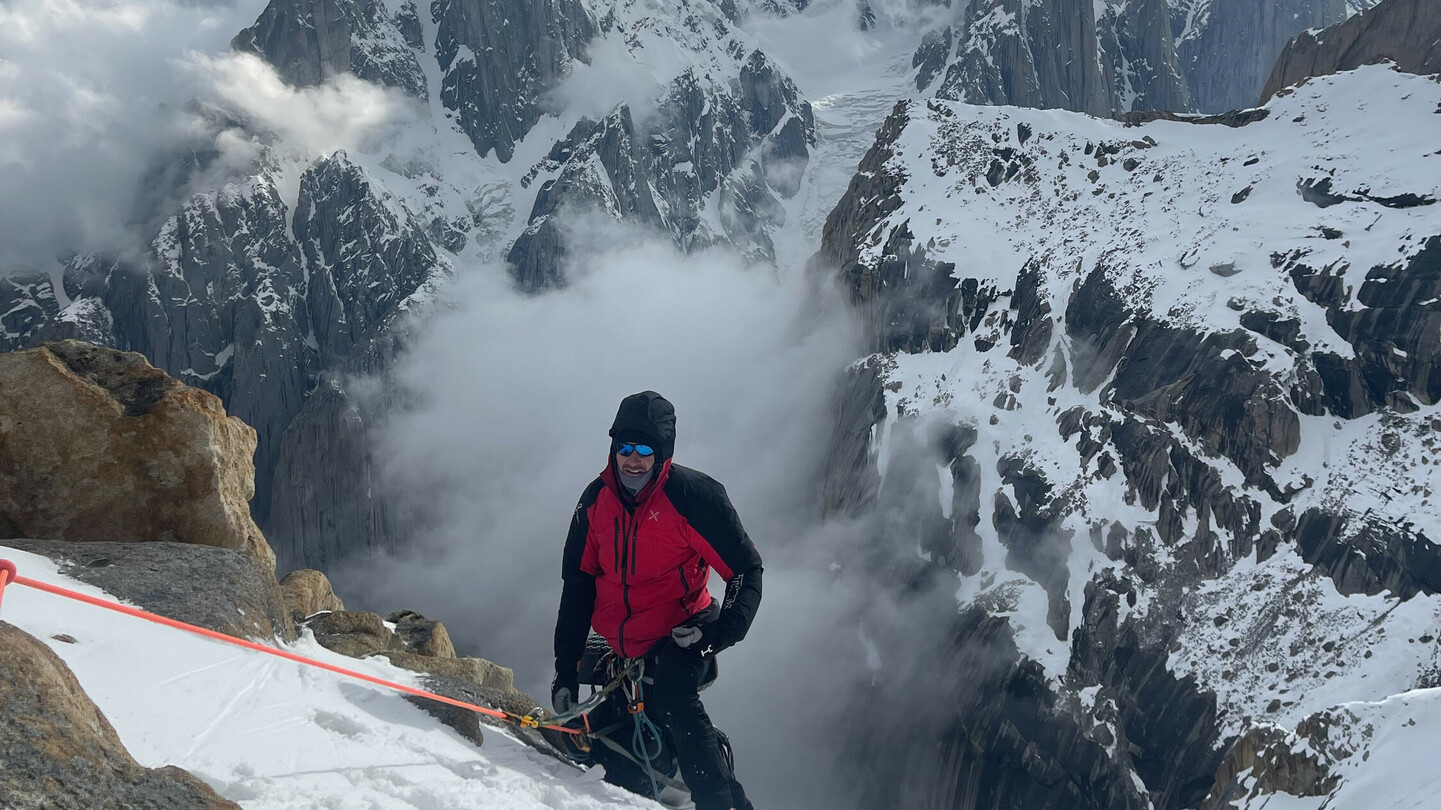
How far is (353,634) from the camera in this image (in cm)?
1309

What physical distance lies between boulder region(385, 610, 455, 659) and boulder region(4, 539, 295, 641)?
5.12 m

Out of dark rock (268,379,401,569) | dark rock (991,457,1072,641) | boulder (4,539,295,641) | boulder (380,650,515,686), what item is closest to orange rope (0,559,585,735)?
boulder (4,539,295,641)

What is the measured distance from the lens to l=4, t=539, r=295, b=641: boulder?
9148 millimetres

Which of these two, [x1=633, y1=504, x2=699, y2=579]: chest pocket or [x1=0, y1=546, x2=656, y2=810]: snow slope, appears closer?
[x1=0, y1=546, x2=656, y2=810]: snow slope

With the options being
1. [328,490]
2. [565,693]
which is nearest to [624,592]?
[565,693]

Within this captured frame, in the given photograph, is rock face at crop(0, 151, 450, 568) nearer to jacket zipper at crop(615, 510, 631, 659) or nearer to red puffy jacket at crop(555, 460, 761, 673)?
red puffy jacket at crop(555, 460, 761, 673)

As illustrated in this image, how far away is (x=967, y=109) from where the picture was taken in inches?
3642

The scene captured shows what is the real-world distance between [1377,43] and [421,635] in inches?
3140

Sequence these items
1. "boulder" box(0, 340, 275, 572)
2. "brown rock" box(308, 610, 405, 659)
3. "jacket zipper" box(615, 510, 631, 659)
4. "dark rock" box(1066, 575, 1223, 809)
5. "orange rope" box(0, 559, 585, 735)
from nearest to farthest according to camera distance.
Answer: "orange rope" box(0, 559, 585, 735) < "jacket zipper" box(615, 510, 631, 659) < "boulder" box(0, 340, 275, 572) < "brown rock" box(308, 610, 405, 659) < "dark rock" box(1066, 575, 1223, 809)

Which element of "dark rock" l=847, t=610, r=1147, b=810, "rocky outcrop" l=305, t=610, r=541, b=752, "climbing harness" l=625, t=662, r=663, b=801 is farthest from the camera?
"dark rock" l=847, t=610, r=1147, b=810

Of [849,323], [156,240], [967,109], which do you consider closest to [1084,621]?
[849,323]

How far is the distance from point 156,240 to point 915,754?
524 feet

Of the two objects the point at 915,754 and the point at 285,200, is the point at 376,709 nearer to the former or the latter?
the point at 915,754

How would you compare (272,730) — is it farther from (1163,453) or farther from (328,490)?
(328,490)
